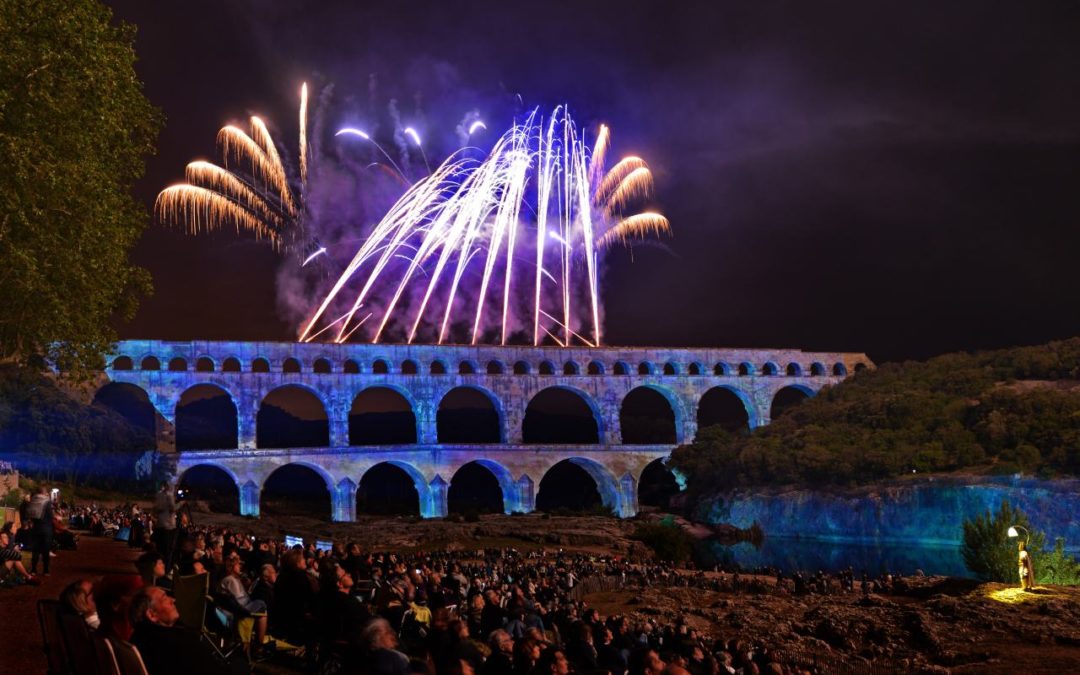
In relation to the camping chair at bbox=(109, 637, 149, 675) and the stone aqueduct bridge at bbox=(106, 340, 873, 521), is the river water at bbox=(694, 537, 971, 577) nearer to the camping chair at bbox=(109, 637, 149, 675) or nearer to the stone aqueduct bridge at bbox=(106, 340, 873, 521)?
the stone aqueduct bridge at bbox=(106, 340, 873, 521)

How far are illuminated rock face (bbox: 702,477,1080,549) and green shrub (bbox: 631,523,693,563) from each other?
10669mm

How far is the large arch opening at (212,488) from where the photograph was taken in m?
68.9

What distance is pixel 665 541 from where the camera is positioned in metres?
53.4

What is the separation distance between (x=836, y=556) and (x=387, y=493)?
54.9m

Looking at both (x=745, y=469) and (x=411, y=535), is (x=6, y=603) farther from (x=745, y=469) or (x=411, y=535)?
(x=745, y=469)

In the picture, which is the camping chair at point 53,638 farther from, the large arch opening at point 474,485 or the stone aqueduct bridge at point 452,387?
the large arch opening at point 474,485

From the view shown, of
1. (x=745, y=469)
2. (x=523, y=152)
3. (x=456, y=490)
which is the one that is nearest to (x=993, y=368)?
(x=745, y=469)

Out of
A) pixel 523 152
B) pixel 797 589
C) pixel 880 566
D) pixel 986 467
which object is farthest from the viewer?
pixel 986 467

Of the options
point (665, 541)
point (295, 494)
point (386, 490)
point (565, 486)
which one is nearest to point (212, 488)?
point (295, 494)

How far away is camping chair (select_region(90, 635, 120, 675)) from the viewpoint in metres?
6.06

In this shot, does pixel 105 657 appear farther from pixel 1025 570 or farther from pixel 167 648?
pixel 1025 570

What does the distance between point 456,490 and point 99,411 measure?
163 feet

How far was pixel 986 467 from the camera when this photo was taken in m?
57.6

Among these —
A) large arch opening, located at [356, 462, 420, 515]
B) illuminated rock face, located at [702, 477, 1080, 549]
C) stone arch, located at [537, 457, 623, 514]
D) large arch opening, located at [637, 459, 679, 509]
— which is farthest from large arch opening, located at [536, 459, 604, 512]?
illuminated rock face, located at [702, 477, 1080, 549]
